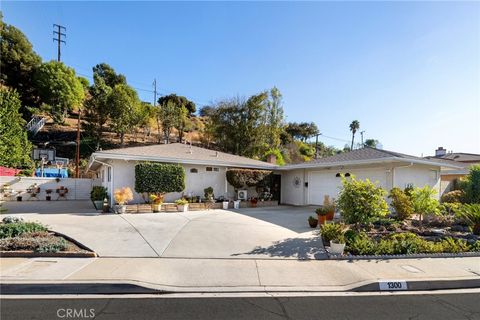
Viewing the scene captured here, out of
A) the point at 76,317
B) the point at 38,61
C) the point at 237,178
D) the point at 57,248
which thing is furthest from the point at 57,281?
the point at 38,61

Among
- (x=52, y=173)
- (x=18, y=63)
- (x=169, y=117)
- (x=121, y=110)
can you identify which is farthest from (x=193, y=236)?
(x=18, y=63)

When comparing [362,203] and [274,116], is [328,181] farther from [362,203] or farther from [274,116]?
[274,116]

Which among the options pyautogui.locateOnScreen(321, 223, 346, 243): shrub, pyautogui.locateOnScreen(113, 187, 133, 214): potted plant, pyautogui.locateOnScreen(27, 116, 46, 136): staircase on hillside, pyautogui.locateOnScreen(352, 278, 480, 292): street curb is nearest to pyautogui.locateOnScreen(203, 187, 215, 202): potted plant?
pyautogui.locateOnScreen(113, 187, 133, 214): potted plant

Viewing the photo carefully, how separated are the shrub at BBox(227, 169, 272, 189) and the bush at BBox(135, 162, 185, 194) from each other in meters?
3.17

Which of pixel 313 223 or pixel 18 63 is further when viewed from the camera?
pixel 18 63

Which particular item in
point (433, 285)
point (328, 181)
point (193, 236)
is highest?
point (328, 181)

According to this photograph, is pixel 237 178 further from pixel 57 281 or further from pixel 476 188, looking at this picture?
pixel 476 188

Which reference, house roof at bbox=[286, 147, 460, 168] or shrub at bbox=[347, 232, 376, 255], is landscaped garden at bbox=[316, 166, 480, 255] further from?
house roof at bbox=[286, 147, 460, 168]

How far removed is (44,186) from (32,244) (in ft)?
54.1

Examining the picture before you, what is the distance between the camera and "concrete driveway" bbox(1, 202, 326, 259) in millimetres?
6918

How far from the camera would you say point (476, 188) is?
14.7m

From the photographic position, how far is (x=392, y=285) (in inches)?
202

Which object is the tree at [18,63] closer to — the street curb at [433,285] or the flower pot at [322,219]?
the flower pot at [322,219]

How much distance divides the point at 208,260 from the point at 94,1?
439 inches
